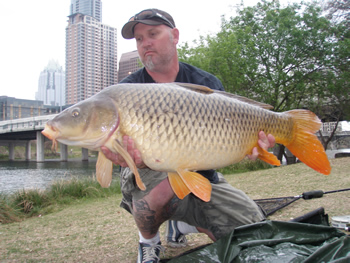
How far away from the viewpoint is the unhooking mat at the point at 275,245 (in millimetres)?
1228

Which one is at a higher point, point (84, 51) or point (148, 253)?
point (84, 51)

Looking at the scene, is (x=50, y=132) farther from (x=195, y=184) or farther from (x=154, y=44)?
(x=154, y=44)

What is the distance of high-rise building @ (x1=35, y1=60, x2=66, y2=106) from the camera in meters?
80.5

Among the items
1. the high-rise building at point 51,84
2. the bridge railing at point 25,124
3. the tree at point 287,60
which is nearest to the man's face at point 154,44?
the tree at point 287,60

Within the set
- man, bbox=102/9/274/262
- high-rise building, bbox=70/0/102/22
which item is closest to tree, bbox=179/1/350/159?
man, bbox=102/9/274/262

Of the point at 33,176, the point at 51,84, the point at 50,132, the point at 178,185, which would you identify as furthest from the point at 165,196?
the point at 51,84

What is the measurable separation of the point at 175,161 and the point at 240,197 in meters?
0.76

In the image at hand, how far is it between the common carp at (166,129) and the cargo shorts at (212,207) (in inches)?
15.4

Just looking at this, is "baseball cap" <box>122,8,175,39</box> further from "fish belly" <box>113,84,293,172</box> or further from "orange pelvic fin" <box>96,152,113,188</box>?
"orange pelvic fin" <box>96,152,113,188</box>

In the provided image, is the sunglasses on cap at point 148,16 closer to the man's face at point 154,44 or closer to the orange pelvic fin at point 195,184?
the man's face at point 154,44

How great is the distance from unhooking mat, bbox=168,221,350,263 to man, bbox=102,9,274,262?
30 cm

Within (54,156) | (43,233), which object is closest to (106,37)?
(54,156)

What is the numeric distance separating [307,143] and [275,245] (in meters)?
0.58

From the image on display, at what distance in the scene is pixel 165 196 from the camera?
5.54ft
